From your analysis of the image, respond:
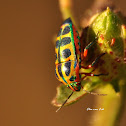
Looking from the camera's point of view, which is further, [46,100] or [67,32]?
[46,100]

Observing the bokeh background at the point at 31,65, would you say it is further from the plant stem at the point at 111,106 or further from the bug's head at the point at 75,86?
the bug's head at the point at 75,86

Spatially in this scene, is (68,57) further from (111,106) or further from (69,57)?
(111,106)

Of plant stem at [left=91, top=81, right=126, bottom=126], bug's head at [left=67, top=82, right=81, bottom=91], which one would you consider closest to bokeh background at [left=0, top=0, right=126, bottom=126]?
plant stem at [left=91, top=81, right=126, bottom=126]

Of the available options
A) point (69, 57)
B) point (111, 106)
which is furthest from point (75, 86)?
point (111, 106)

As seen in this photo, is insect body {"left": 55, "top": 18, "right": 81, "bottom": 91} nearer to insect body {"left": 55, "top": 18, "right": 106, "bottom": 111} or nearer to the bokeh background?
insect body {"left": 55, "top": 18, "right": 106, "bottom": 111}

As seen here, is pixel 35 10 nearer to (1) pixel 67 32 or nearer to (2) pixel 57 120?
(2) pixel 57 120

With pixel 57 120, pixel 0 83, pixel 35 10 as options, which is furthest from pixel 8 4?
pixel 57 120

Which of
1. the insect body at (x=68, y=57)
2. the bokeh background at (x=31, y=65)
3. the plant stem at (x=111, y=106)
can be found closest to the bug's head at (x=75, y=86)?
the insect body at (x=68, y=57)
